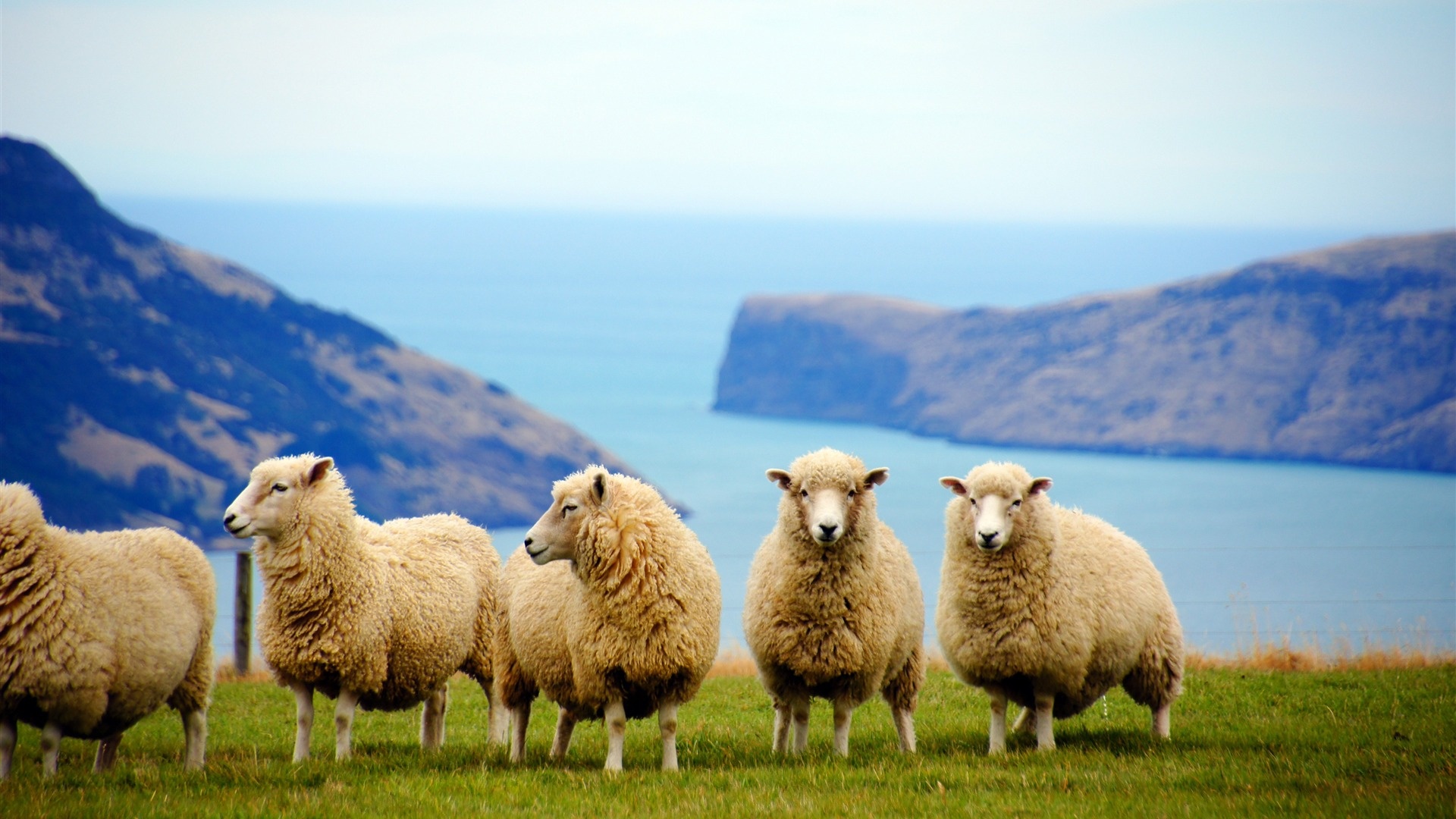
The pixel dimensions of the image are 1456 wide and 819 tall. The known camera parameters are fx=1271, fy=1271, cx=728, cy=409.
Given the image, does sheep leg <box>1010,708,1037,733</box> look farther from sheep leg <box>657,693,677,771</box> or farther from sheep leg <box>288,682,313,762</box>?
sheep leg <box>288,682,313,762</box>

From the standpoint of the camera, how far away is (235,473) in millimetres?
102438

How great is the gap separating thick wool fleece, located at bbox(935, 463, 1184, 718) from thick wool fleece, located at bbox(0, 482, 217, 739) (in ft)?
17.5

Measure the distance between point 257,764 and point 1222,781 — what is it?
20.2 feet

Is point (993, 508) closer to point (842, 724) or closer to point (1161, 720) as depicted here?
point (842, 724)

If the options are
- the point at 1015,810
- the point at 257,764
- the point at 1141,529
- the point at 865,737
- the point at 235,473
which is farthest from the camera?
the point at 235,473

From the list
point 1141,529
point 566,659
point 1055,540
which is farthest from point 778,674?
point 1141,529

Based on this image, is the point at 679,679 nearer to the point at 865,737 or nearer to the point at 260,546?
the point at 865,737

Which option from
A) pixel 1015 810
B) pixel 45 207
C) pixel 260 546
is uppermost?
pixel 45 207

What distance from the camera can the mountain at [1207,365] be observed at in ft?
393

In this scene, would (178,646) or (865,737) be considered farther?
(865,737)

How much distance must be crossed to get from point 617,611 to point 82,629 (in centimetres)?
334

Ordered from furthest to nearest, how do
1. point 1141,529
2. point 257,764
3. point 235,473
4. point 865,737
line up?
1. point 235,473
2. point 1141,529
3. point 865,737
4. point 257,764

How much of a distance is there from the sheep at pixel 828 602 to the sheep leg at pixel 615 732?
45.6 inches

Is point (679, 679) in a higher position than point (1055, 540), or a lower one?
lower
